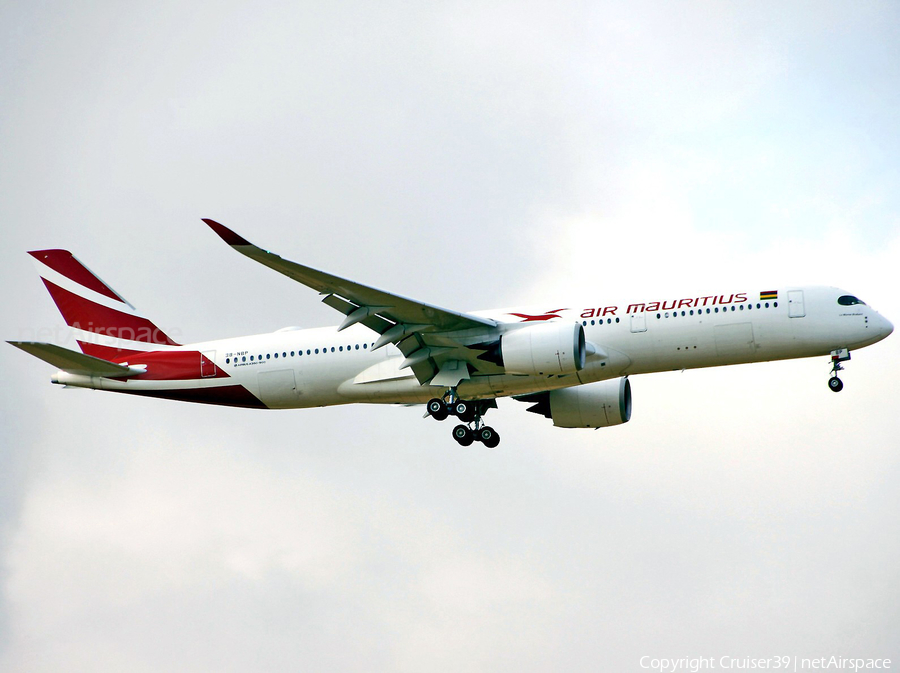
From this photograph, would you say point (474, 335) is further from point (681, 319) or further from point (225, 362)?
point (225, 362)

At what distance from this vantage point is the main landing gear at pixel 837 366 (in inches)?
1347

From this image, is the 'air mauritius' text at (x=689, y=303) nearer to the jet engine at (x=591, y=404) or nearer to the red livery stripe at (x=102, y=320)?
the jet engine at (x=591, y=404)

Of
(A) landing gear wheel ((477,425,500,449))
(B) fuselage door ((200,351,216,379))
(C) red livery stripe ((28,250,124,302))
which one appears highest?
(C) red livery stripe ((28,250,124,302))

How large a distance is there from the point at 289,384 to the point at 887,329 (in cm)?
1921

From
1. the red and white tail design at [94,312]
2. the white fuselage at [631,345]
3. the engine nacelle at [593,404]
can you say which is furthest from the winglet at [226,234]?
the engine nacelle at [593,404]

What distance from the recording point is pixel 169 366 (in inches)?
1506

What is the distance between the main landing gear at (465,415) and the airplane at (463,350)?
A: 48 millimetres

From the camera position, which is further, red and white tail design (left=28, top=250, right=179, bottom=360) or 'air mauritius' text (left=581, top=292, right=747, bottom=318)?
red and white tail design (left=28, top=250, right=179, bottom=360)

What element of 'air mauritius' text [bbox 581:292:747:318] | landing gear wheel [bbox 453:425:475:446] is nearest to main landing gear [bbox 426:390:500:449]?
landing gear wheel [bbox 453:425:475:446]

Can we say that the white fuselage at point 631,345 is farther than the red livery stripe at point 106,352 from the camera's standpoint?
No

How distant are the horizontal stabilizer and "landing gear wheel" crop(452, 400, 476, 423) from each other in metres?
11.0

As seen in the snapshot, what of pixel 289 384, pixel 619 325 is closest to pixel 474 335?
pixel 619 325

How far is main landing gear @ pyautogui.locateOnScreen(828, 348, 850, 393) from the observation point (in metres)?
34.2

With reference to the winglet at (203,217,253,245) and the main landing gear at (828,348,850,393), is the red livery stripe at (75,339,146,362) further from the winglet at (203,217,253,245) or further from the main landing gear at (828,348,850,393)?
the main landing gear at (828,348,850,393)
